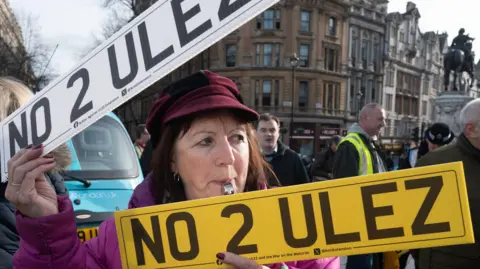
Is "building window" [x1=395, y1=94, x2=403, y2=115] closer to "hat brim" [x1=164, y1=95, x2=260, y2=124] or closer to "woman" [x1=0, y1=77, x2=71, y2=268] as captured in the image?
"woman" [x1=0, y1=77, x2=71, y2=268]

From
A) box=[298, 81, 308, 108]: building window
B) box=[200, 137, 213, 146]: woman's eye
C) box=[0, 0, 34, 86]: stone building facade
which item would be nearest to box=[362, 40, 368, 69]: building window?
box=[298, 81, 308, 108]: building window

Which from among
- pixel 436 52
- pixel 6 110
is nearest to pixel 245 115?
pixel 6 110

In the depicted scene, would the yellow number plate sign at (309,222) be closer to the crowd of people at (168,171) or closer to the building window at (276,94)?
the crowd of people at (168,171)

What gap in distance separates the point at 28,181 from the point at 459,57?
61.5 feet

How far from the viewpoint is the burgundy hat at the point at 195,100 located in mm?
1479

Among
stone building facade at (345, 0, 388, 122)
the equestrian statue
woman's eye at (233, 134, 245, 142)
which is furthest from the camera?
stone building facade at (345, 0, 388, 122)

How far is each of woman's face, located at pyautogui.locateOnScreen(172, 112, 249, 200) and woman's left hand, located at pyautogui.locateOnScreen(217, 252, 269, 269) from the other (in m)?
0.24

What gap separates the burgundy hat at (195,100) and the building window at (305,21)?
137 ft

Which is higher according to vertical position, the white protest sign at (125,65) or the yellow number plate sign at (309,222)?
the white protest sign at (125,65)

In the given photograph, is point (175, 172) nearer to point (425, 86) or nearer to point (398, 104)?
point (398, 104)

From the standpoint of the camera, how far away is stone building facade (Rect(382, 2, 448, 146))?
2131 inches

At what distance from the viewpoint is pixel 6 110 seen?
191 cm

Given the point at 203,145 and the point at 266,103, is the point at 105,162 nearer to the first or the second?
the point at 203,145

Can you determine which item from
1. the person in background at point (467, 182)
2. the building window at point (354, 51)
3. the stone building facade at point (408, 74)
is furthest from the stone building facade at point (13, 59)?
the stone building facade at point (408, 74)
